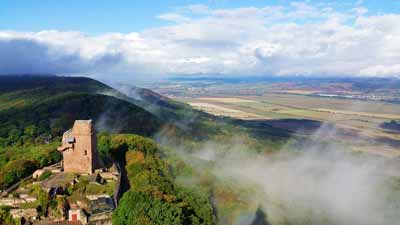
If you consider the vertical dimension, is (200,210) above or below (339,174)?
above

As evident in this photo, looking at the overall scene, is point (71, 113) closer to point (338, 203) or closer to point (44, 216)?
point (338, 203)

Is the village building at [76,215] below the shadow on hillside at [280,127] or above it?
above

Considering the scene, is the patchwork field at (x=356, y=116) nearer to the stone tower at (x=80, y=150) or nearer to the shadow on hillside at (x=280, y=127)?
the shadow on hillside at (x=280, y=127)

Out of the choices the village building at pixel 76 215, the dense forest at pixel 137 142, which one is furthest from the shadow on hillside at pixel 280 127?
the village building at pixel 76 215

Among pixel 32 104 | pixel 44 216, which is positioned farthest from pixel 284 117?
pixel 44 216

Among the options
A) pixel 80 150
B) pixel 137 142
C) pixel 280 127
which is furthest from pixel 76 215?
pixel 280 127

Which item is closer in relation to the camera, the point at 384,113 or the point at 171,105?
the point at 384,113

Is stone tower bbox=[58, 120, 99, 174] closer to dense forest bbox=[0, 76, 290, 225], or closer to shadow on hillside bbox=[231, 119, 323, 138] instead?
dense forest bbox=[0, 76, 290, 225]

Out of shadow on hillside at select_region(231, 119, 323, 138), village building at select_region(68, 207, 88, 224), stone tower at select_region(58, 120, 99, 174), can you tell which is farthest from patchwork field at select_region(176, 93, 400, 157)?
village building at select_region(68, 207, 88, 224)
